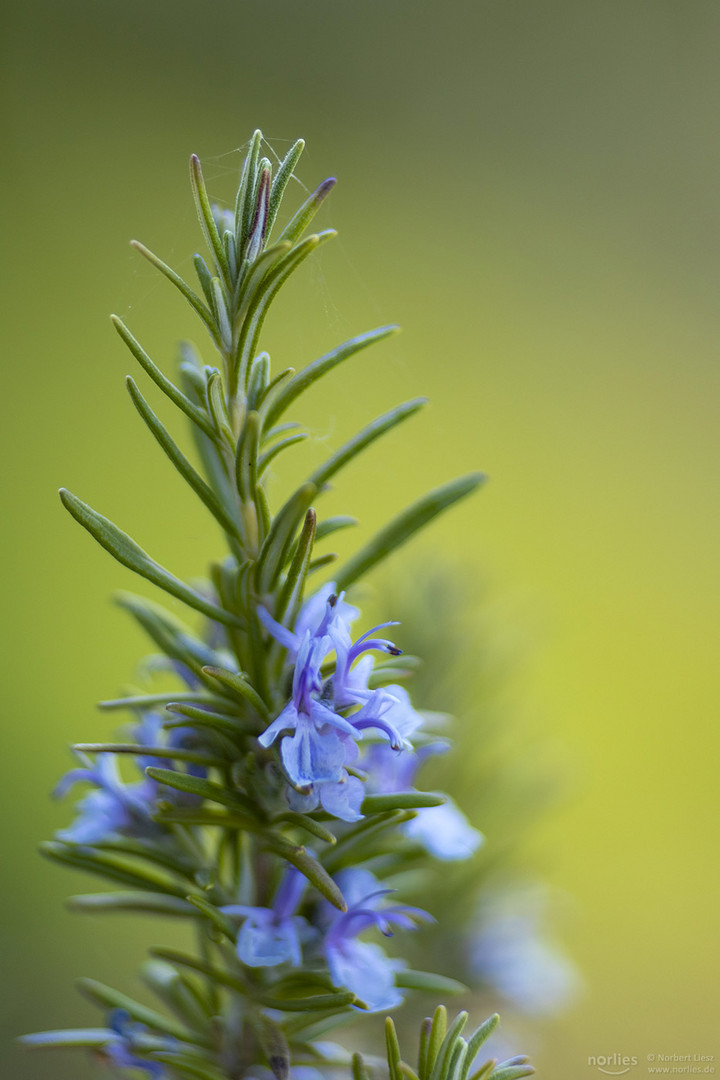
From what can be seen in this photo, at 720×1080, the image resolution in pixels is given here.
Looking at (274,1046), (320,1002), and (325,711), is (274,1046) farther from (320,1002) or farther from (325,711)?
(325,711)

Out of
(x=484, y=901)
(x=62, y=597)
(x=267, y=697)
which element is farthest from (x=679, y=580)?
(x=267, y=697)

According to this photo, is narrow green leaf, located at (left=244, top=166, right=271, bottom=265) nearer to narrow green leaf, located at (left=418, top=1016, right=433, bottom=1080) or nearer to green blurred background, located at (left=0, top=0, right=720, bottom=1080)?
narrow green leaf, located at (left=418, top=1016, right=433, bottom=1080)

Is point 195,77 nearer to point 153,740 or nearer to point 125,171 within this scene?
point 125,171

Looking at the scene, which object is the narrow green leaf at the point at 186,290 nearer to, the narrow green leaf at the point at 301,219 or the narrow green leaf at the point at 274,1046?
the narrow green leaf at the point at 301,219

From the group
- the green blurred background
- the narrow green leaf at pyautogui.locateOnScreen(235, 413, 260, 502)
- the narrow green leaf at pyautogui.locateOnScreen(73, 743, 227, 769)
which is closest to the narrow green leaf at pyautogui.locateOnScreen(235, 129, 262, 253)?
the narrow green leaf at pyautogui.locateOnScreen(235, 413, 260, 502)

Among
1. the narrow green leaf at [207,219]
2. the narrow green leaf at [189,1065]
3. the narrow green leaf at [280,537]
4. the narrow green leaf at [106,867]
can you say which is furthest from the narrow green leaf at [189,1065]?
the narrow green leaf at [207,219]

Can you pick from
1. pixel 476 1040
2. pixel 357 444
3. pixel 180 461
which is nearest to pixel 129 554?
pixel 180 461
